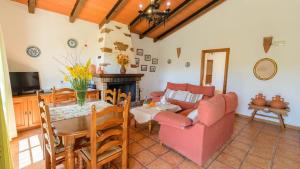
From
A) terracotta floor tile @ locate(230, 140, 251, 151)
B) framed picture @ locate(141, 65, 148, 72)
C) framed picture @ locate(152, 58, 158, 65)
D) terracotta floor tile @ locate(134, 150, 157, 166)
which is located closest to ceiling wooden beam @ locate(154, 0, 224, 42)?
framed picture @ locate(152, 58, 158, 65)

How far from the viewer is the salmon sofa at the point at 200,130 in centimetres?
208

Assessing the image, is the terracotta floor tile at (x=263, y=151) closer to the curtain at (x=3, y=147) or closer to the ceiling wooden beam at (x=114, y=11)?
the curtain at (x=3, y=147)

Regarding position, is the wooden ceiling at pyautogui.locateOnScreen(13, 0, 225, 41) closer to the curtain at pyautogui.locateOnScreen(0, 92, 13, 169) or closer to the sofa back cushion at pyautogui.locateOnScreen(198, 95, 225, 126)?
the sofa back cushion at pyautogui.locateOnScreen(198, 95, 225, 126)

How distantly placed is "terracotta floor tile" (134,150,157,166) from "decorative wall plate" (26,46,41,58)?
3.43 metres

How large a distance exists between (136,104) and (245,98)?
140 inches

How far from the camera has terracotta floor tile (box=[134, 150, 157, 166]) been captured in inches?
88.6

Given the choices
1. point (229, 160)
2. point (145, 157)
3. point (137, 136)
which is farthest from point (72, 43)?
point (229, 160)

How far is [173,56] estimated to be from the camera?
6414 mm

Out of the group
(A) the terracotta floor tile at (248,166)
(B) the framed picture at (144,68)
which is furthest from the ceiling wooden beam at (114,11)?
(A) the terracotta floor tile at (248,166)

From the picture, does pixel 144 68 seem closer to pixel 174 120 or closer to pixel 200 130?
pixel 174 120

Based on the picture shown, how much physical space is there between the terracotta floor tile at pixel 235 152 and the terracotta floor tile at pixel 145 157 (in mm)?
1316

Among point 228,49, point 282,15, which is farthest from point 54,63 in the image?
point 282,15

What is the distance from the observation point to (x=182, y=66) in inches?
241

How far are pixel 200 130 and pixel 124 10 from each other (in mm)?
3907
